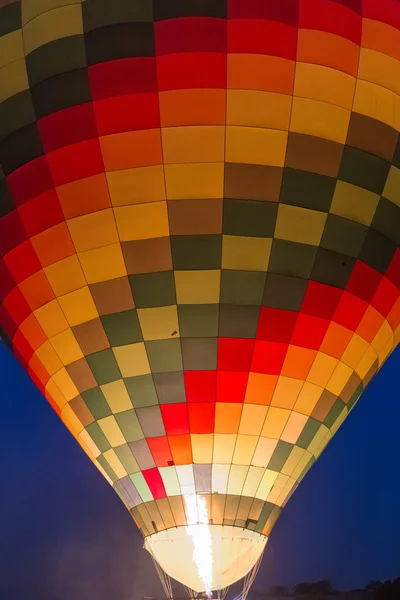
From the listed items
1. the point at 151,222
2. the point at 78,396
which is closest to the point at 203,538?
the point at 78,396

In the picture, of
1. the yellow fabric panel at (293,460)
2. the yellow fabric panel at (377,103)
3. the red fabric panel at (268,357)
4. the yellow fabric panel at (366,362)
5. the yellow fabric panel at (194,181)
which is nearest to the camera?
the yellow fabric panel at (194,181)

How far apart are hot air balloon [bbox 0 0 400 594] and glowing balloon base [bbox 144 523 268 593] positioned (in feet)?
0.05

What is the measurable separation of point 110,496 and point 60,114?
1194 cm

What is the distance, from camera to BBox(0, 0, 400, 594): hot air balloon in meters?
4.85

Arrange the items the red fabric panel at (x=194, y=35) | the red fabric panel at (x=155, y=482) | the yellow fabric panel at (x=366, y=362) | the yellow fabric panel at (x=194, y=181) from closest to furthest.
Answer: the red fabric panel at (x=194, y=35) < the yellow fabric panel at (x=194, y=181) < the red fabric panel at (x=155, y=482) < the yellow fabric panel at (x=366, y=362)

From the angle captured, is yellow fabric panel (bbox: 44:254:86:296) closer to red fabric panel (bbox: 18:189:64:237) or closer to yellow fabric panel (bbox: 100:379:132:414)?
red fabric panel (bbox: 18:189:64:237)

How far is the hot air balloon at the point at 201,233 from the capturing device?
4.85 meters

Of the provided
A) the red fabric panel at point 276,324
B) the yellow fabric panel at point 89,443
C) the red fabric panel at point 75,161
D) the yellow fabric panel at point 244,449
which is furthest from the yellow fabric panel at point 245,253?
the yellow fabric panel at point 89,443

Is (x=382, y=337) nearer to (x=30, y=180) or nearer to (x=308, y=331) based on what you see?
(x=308, y=331)

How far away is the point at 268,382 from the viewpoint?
5.25 metres

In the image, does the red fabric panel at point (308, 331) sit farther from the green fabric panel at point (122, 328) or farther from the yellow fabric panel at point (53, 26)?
the yellow fabric panel at point (53, 26)

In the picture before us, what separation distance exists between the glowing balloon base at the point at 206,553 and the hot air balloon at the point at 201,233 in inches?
0.6

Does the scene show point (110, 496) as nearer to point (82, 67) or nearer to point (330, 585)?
point (330, 585)

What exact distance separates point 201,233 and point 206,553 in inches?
88.6
